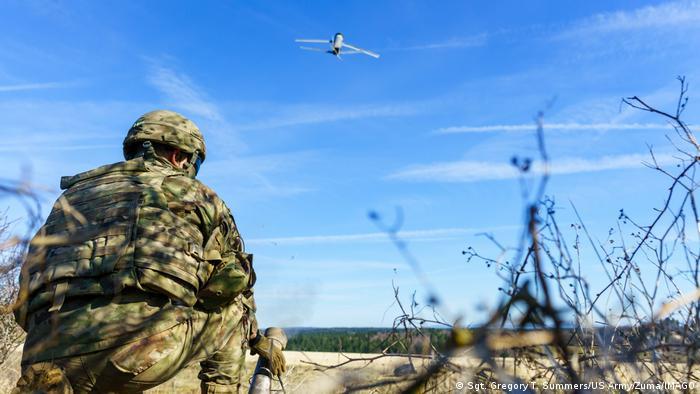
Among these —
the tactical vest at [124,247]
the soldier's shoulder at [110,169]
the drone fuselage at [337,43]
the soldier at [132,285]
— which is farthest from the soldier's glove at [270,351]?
the drone fuselage at [337,43]

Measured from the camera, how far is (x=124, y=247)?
374 centimetres

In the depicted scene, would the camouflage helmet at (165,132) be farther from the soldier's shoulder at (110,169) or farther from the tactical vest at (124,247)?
the tactical vest at (124,247)

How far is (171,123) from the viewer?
485 cm

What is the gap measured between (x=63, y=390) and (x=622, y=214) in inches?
125

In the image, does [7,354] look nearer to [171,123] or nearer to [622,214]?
[171,123]

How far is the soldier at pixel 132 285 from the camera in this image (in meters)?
3.61

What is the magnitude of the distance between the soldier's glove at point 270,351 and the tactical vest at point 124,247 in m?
0.78

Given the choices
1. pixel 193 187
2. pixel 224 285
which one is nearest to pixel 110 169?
pixel 193 187

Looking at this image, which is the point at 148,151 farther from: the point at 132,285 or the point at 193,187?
the point at 132,285

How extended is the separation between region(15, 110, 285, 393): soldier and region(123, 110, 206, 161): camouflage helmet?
330mm

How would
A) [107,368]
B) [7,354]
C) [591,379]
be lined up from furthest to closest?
[7,354] → [107,368] → [591,379]

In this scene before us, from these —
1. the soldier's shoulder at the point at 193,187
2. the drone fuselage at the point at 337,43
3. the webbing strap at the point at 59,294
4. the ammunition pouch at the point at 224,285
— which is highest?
the drone fuselage at the point at 337,43

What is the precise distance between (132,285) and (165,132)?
4.86 feet

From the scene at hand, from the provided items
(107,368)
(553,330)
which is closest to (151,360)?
(107,368)
